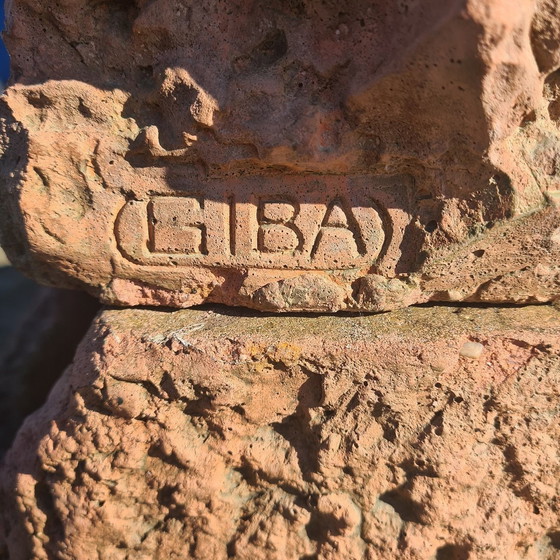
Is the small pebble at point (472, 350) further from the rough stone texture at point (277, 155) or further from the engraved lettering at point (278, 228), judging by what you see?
the engraved lettering at point (278, 228)

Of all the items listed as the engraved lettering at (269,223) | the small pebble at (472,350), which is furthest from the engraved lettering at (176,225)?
the small pebble at (472,350)

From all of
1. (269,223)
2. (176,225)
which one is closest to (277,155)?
(269,223)

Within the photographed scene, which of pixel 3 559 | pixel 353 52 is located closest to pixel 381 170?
pixel 353 52

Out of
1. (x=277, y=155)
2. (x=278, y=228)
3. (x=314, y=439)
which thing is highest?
(x=277, y=155)

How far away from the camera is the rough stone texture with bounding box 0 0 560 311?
0.94 meters

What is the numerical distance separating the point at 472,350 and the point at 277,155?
2.14 ft

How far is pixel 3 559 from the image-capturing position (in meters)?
1.48

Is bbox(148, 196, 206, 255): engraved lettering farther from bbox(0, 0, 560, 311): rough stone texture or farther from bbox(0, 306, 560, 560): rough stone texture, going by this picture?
bbox(0, 306, 560, 560): rough stone texture

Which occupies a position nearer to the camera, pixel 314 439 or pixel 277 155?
pixel 277 155

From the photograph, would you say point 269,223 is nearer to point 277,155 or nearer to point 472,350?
point 277,155

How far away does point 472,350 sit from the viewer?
116cm

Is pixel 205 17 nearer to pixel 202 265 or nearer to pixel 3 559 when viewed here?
pixel 202 265

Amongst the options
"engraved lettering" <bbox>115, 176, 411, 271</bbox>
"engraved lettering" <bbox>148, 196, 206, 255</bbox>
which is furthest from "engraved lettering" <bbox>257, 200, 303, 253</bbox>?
"engraved lettering" <bbox>148, 196, 206, 255</bbox>

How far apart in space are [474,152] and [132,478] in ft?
3.76
